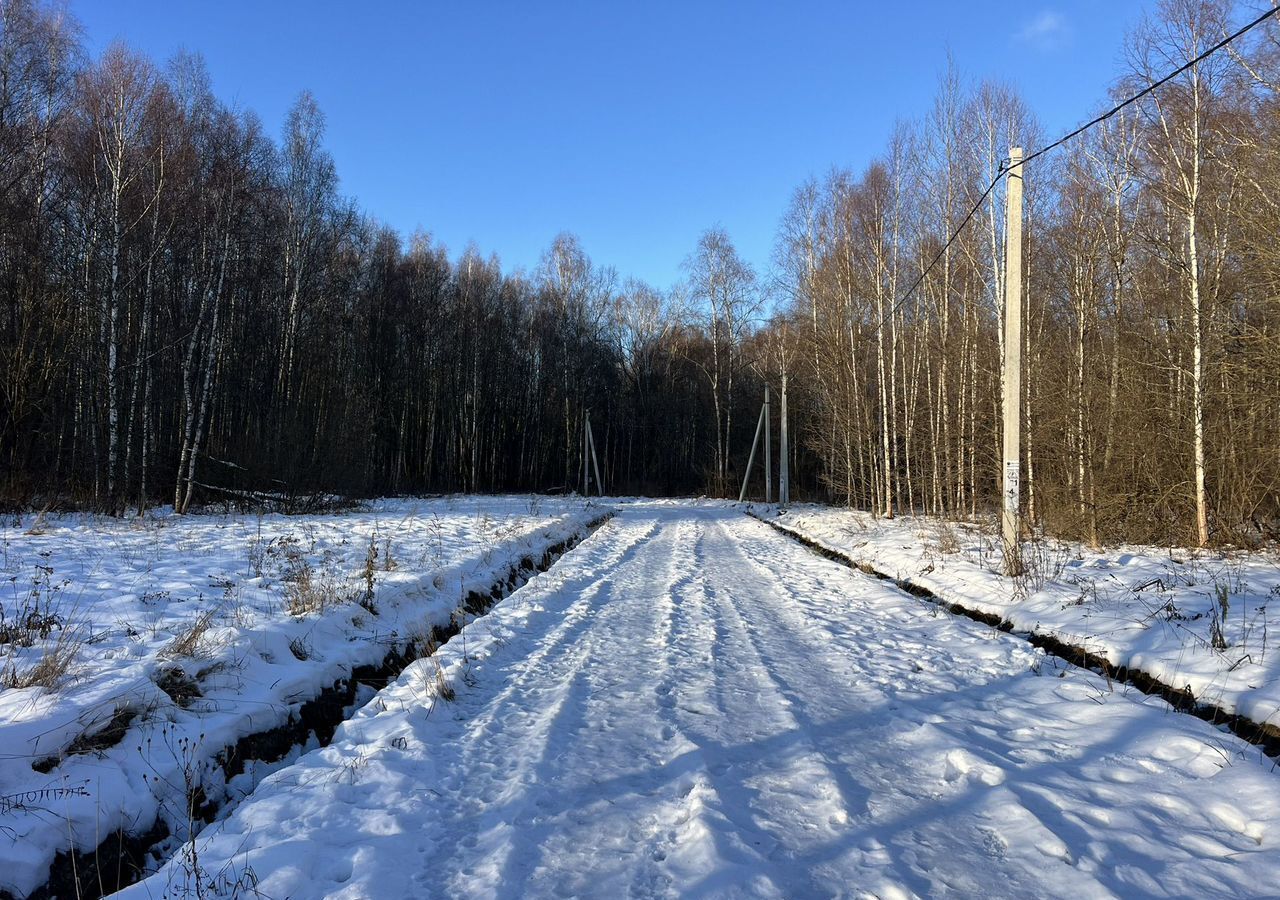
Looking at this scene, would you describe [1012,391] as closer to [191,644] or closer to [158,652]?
[191,644]

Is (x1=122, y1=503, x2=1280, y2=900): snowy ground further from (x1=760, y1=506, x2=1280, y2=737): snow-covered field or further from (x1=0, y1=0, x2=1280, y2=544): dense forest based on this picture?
(x1=0, y1=0, x2=1280, y2=544): dense forest

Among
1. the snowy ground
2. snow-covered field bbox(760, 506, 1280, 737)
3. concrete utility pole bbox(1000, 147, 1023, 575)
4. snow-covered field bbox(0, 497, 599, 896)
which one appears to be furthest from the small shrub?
concrete utility pole bbox(1000, 147, 1023, 575)

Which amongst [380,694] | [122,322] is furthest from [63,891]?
[122,322]

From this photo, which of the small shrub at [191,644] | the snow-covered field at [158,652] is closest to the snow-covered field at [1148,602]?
the snow-covered field at [158,652]

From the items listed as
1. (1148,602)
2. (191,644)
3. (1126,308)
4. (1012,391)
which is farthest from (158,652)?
(1126,308)

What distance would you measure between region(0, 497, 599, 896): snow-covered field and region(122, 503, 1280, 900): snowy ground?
2.07 ft

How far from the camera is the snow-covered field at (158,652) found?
323 cm

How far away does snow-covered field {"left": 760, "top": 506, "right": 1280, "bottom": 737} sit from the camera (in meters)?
4.62

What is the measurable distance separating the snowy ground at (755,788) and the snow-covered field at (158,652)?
632mm

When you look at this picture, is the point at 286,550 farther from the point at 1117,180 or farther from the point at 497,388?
the point at 497,388

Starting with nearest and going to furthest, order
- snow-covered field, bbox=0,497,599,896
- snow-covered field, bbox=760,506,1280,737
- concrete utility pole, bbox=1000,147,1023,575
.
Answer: snow-covered field, bbox=0,497,599,896, snow-covered field, bbox=760,506,1280,737, concrete utility pole, bbox=1000,147,1023,575

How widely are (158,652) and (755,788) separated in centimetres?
430

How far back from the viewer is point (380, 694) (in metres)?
5.02

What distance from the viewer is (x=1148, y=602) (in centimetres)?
665
